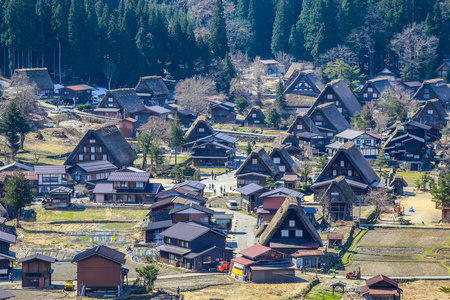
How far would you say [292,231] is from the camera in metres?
55.9

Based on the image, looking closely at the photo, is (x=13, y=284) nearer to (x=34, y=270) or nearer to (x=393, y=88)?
(x=34, y=270)

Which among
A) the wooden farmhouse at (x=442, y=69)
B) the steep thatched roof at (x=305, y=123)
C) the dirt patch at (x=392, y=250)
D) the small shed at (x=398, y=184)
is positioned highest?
the wooden farmhouse at (x=442, y=69)

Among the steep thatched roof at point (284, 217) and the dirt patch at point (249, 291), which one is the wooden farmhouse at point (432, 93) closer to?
the steep thatched roof at point (284, 217)

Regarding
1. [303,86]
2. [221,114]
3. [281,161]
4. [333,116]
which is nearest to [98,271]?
[281,161]

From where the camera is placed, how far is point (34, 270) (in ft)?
162

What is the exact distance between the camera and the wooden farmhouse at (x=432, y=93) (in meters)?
96.8

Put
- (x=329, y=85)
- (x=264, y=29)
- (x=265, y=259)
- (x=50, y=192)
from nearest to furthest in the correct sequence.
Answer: (x=265, y=259) < (x=50, y=192) < (x=329, y=85) < (x=264, y=29)

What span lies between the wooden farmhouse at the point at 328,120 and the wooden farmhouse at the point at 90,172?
23.7 metres

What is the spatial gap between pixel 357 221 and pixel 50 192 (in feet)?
72.7

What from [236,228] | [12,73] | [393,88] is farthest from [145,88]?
[236,228]

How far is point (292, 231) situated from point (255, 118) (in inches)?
1437

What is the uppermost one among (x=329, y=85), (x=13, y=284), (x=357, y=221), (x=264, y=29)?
(x=264, y=29)

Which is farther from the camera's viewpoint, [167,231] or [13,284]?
[167,231]

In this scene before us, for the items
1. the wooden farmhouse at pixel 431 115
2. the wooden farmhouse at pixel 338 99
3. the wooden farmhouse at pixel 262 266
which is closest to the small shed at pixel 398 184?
the wooden farmhouse at pixel 262 266
